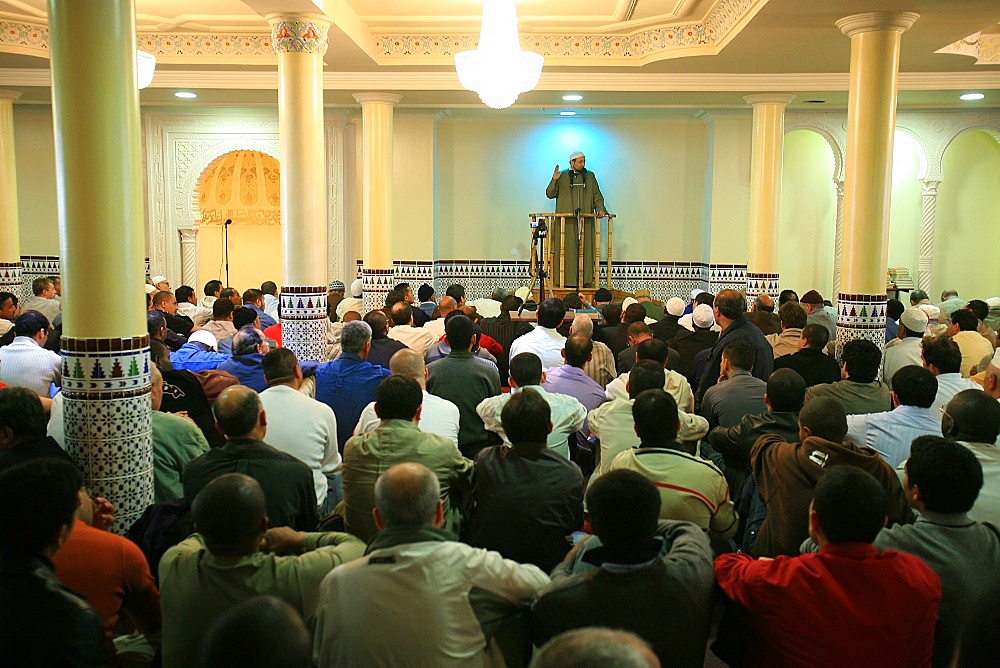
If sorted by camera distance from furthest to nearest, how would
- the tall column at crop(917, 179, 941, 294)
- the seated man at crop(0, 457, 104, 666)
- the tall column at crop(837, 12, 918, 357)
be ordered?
the tall column at crop(917, 179, 941, 294), the tall column at crop(837, 12, 918, 357), the seated man at crop(0, 457, 104, 666)

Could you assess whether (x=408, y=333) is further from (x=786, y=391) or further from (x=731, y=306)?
(x=786, y=391)

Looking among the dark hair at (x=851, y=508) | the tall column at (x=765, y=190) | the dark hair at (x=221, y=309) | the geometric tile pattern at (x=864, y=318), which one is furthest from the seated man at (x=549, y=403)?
the tall column at (x=765, y=190)

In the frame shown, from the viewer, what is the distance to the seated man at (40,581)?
1.79 m

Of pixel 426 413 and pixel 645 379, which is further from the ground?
pixel 645 379

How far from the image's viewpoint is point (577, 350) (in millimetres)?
4777

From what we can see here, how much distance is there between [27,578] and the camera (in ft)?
6.25

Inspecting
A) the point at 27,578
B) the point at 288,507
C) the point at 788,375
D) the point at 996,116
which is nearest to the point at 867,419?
the point at 788,375

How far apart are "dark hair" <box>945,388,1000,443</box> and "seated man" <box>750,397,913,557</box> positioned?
1.31ft

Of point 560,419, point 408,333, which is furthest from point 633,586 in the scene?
point 408,333

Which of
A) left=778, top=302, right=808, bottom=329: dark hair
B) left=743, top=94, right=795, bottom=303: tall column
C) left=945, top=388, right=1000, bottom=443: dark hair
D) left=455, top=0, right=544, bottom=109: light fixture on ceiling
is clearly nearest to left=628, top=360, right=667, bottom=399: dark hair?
left=945, top=388, right=1000, bottom=443: dark hair

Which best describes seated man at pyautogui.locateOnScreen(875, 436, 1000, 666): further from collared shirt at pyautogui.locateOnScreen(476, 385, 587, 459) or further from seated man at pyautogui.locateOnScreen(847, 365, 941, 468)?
collared shirt at pyautogui.locateOnScreen(476, 385, 587, 459)

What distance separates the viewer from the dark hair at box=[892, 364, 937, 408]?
3561 mm

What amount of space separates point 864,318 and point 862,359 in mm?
2355

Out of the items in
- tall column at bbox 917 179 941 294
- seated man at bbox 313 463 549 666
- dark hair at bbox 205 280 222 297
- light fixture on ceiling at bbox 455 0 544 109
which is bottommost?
seated man at bbox 313 463 549 666
